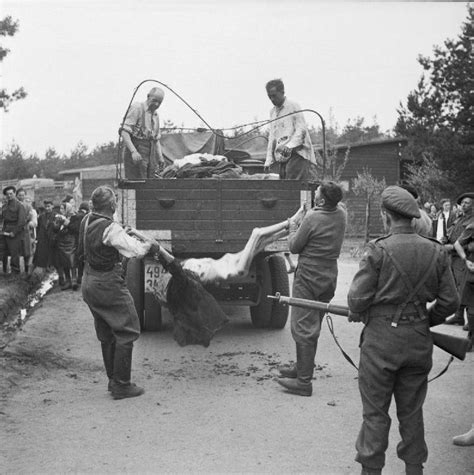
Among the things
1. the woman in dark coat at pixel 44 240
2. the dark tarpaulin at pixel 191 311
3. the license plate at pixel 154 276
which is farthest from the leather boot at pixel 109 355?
the woman in dark coat at pixel 44 240

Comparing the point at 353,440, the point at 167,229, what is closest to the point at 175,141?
the point at 167,229

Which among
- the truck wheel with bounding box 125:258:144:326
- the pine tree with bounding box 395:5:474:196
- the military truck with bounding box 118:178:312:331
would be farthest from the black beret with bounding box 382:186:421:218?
the pine tree with bounding box 395:5:474:196

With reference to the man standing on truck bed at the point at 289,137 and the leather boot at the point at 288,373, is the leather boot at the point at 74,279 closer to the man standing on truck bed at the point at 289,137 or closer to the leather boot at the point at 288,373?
the man standing on truck bed at the point at 289,137

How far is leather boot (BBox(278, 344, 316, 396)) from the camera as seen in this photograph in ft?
18.8

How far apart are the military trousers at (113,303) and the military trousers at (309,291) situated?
1.38 meters

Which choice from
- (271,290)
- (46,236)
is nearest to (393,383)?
(271,290)

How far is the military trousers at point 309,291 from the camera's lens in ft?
19.1

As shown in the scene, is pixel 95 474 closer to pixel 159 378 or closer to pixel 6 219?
pixel 159 378

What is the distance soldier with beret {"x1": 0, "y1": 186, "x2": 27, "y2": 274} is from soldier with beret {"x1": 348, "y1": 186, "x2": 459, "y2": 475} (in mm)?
10998

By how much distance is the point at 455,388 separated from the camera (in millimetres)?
5941

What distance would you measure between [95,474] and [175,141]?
6.44 metres

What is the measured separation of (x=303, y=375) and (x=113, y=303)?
1705mm

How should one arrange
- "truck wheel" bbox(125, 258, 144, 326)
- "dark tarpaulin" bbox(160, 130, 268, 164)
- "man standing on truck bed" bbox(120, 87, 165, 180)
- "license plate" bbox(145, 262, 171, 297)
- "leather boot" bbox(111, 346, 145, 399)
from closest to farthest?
"leather boot" bbox(111, 346, 145, 399), "license plate" bbox(145, 262, 171, 297), "truck wheel" bbox(125, 258, 144, 326), "man standing on truck bed" bbox(120, 87, 165, 180), "dark tarpaulin" bbox(160, 130, 268, 164)

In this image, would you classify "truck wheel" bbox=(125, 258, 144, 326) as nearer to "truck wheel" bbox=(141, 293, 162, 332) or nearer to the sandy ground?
"truck wheel" bbox=(141, 293, 162, 332)
